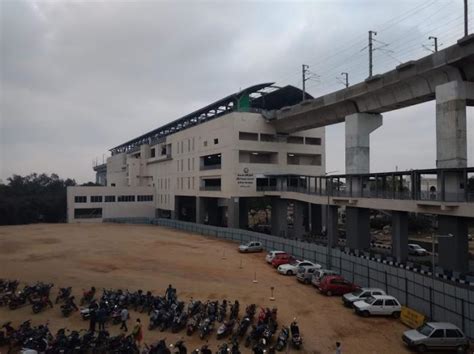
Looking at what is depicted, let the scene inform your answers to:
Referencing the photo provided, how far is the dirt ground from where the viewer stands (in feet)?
66.1

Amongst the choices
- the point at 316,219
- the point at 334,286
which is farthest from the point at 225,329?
the point at 316,219

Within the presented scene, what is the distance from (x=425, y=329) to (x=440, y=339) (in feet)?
2.52

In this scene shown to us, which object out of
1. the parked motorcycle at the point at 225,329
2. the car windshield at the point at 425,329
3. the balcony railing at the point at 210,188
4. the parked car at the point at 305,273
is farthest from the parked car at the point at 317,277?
the balcony railing at the point at 210,188

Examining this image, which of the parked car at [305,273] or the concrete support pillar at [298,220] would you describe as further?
the concrete support pillar at [298,220]

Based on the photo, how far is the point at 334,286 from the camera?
26906 millimetres

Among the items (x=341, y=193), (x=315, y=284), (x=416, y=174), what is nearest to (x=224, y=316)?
(x=315, y=284)

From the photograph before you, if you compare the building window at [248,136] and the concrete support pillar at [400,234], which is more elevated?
the building window at [248,136]

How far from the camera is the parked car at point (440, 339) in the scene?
17984 mm

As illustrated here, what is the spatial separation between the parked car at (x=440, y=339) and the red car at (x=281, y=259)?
18289 mm

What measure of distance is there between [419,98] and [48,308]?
34.5 m

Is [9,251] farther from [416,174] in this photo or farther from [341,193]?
[416,174]

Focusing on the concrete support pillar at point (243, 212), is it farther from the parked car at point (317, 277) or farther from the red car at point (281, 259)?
the parked car at point (317, 277)

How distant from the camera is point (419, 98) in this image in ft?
115

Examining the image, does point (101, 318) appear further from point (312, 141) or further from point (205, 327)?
point (312, 141)
